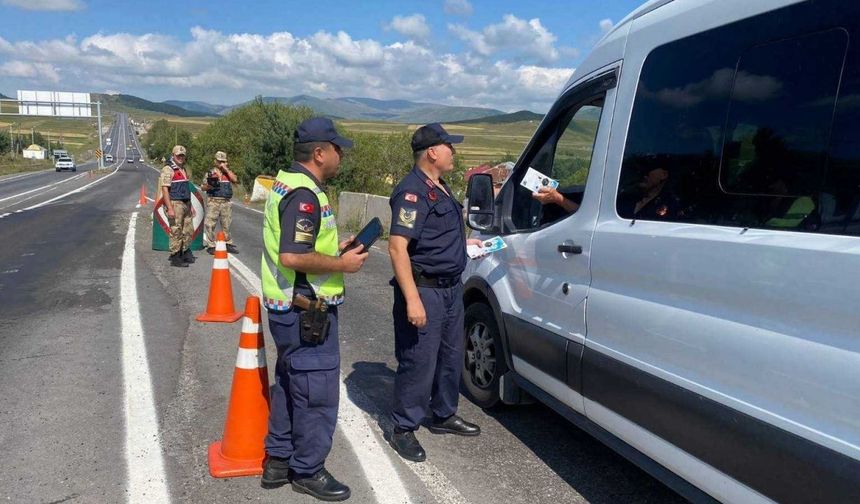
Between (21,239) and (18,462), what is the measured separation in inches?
460

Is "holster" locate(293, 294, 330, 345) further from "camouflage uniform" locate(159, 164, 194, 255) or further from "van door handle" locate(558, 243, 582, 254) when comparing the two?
"camouflage uniform" locate(159, 164, 194, 255)

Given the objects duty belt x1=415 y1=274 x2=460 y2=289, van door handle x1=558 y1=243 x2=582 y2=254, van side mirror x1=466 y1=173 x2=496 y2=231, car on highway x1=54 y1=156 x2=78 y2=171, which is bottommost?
car on highway x1=54 y1=156 x2=78 y2=171

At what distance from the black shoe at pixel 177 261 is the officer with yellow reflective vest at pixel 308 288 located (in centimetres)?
749

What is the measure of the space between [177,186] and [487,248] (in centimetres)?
768

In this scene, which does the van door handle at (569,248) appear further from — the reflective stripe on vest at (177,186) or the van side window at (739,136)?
the reflective stripe on vest at (177,186)

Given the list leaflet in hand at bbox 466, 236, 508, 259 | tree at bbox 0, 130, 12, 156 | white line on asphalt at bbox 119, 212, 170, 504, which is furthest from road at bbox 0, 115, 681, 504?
tree at bbox 0, 130, 12, 156

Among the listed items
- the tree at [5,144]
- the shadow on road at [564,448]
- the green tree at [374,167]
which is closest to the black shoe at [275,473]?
the shadow on road at [564,448]

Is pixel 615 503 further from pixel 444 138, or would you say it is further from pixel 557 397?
pixel 444 138

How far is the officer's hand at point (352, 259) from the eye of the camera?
10.3 feet

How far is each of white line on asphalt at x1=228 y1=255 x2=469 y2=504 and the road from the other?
0.4 inches

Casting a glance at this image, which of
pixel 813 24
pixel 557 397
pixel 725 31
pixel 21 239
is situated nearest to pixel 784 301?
pixel 813 24

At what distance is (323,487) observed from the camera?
3.30 metres

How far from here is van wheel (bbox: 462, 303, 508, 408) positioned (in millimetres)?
4324

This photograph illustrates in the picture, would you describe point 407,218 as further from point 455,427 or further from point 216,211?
point 216,211
